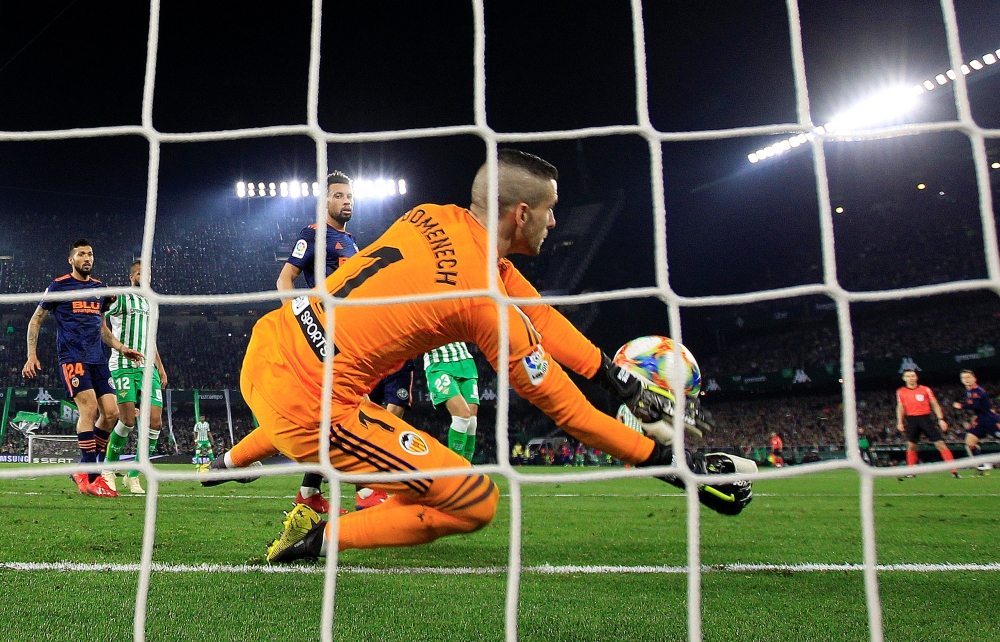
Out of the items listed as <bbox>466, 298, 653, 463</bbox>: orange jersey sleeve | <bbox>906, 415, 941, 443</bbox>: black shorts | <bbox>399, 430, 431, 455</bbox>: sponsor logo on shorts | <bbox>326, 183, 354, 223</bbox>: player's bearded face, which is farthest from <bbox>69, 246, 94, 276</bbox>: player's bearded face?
<bbox>906, 415, 941, 443</bbox>: black shorts

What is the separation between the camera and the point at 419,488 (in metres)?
2.44

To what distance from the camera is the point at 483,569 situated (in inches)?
116

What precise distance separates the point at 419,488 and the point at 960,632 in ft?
5.38

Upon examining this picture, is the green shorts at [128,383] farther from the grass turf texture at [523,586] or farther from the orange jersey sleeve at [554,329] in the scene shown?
the orange jersey sleeve at [554,329]

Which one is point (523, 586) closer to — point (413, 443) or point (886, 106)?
point (413, 443)

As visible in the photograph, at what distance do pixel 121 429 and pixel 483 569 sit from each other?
4004 millimetres

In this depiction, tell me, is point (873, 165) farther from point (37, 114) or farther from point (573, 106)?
point (37, 114)

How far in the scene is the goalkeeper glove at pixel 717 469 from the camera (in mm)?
2402

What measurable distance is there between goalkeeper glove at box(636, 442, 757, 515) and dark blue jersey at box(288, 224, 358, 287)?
8.67 ft

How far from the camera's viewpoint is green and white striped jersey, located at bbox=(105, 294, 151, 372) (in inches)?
233

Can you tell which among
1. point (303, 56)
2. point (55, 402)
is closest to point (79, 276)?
point (303, 56)

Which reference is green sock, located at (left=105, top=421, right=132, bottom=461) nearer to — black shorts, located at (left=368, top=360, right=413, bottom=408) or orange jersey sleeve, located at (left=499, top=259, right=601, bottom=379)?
black shorts, located at (left=368, top=360, right=413, bottom=408)

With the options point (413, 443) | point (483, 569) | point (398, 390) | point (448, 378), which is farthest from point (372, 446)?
point (448, 378)

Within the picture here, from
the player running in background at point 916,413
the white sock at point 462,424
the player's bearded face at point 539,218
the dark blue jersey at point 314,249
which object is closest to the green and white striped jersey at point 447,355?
the white sock at point 462,424
